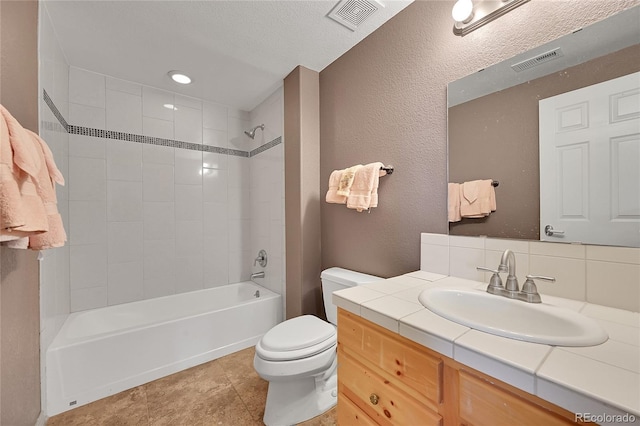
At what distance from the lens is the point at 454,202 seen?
1191 millimetres

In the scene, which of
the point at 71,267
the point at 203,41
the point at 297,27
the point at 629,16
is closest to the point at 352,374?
the point at 629,16

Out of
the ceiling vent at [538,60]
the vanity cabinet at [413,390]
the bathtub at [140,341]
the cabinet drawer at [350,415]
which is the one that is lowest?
the bathtub at [140,341]

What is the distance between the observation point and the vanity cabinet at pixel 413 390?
522mm

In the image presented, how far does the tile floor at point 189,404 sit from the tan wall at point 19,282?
290mm

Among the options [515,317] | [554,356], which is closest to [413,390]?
[554,356]

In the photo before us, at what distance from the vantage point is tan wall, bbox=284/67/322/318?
197 centimetres

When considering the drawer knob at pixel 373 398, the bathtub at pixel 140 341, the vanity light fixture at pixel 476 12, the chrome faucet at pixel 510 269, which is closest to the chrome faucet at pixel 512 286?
the chrome faucet at pixel 510 269

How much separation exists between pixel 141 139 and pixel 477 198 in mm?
2613

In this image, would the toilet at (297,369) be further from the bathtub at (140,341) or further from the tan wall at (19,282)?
the tan wall at (19,282)

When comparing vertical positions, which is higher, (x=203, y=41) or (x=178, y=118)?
(x=203, y=41)

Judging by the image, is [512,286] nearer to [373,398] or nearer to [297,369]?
[373,398]

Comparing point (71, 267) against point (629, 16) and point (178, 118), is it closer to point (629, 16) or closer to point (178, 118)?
point (178, 118)

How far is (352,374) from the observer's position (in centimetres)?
89

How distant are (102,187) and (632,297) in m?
3.05
